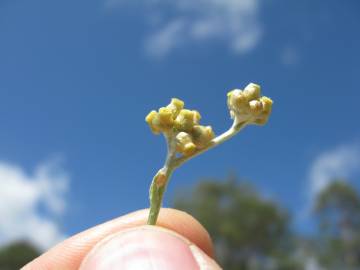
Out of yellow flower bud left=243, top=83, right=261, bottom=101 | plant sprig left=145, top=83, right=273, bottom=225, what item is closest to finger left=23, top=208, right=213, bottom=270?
plant sprig left=145, top=83, right=273, bottom=225

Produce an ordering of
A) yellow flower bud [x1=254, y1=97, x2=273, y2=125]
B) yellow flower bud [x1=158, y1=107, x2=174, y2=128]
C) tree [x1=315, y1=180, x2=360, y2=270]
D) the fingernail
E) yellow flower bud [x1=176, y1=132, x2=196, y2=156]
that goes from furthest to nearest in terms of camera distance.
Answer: tree [x1=315, y1=180, x2=360, y2=270]
the fingernail
yellow flower bud [x1=254, y1=97, x2=273, y2=125]
yellow flower bud [x1=158, y1=107, x2=174, y2=128]
yellow flower bud [x1=176, y1=132, x2=196, y2=156]

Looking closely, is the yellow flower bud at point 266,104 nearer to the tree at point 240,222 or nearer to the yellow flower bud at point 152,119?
the yellow flower bud at point 152,119

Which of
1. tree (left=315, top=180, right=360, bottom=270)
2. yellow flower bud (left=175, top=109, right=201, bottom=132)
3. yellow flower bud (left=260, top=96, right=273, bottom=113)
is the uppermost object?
tree (left=315, top=180, right=360, bottom=270)

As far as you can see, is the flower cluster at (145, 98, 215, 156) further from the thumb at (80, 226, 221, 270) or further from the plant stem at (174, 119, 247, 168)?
the thumb at (80, 226, 221, 270)

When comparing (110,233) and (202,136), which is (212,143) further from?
(110,233)

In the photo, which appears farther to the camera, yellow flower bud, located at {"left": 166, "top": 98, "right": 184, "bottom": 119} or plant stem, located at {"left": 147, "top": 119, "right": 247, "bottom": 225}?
yellow flower bud, located at {"left": 166, "top": 98, "right": 184, "bottom": 119}

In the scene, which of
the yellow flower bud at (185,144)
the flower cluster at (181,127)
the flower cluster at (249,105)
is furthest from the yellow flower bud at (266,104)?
the yellow flower bud at (185,144)

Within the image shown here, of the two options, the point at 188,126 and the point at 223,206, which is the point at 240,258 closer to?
the point at 223,206
